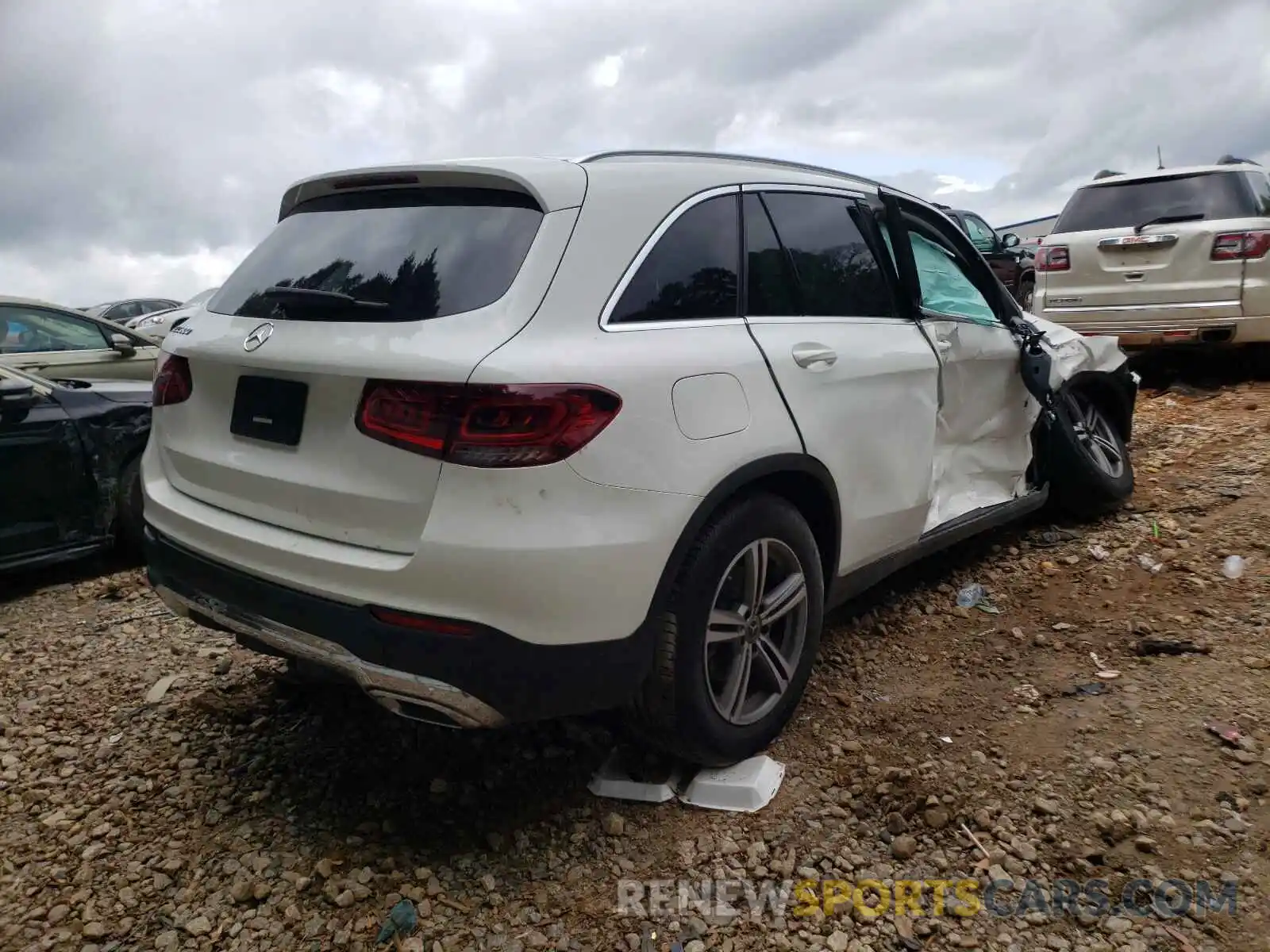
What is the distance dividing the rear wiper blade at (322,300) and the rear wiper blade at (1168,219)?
264 inches

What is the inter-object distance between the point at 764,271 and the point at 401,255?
43.1 inches

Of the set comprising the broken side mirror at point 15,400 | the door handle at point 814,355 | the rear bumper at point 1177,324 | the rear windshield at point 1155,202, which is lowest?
the rear bumper at point 1177,324

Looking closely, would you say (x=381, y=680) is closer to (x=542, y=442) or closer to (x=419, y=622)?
(x=419, y=622)

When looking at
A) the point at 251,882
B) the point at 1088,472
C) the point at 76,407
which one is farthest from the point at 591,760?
the point at 76,407

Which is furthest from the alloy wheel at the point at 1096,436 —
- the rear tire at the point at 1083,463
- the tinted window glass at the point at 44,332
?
the tinted window glass at the point at 44,332

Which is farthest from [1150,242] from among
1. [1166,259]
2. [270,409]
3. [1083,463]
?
[270,409]

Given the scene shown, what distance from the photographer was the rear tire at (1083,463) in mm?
4637

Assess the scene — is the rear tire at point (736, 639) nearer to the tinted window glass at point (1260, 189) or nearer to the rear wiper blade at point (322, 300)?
the rear wiper blade at point (322, 300)

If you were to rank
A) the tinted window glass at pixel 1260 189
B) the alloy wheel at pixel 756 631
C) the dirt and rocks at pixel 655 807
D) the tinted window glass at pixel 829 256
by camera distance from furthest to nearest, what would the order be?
the tinted window glass at pixel 1260 189
the tinted window glass at pixel 829 256
the alloy wheel at pixel 756 631
the dirt and rocks at pixel 655 807

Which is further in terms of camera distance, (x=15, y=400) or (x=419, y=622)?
(x=15, y=400)

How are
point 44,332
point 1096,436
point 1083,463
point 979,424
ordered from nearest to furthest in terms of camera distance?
point 979,424
point 1083,463
point 1096,436
point 44,332

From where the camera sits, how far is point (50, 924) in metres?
2.35

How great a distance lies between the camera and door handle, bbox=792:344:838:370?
9.36ft

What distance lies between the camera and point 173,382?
282 cm
